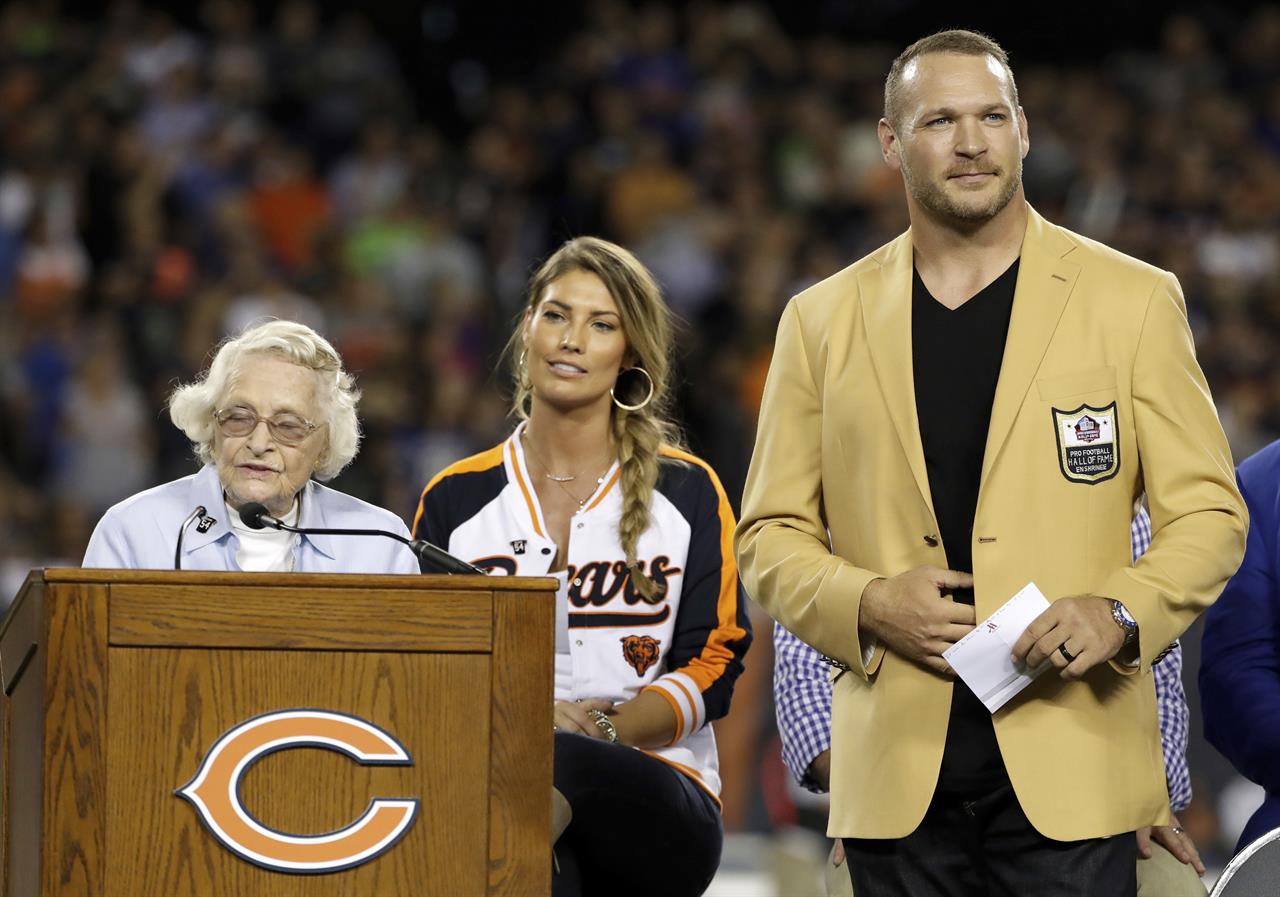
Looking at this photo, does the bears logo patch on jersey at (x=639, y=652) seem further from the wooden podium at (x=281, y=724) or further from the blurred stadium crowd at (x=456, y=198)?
the blurred stadium crowd at (x=456, y=198)

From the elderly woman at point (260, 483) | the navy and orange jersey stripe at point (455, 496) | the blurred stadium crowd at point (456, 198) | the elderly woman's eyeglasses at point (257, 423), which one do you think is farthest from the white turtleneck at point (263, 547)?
the blurred stadium crowd at point (456, 198)

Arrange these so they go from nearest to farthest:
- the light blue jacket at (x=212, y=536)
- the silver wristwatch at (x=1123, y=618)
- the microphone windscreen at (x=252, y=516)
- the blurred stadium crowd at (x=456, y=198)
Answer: the silver wristwatch at (x=1123, y=618) → the microphone windscreen at (x=252, y=516) → the light blue jacket at (x=212, y=536) → the blurred stadium crowd at (x=456, y=198)

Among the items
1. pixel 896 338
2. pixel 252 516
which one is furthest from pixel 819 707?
pixel 252 516

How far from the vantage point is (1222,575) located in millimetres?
2447

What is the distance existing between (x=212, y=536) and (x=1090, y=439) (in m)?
1.34

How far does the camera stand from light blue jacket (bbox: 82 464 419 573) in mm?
2922

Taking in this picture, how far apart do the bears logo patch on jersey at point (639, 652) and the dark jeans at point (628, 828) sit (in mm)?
213

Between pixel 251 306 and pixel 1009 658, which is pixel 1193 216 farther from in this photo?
pixel 1009 658

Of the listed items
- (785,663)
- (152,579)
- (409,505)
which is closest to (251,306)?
(409,505)

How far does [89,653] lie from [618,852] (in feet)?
3.68

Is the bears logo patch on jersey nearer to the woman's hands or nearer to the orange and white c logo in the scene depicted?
the woman's hands

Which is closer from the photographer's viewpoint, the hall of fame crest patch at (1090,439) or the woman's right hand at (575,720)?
the hall of fame crest patch at (1090,439)

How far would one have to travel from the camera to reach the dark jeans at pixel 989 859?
7.95ft

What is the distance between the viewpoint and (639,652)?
3.35 meters
